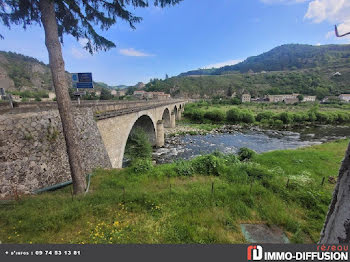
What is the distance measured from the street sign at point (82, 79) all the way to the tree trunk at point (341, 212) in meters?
10.5

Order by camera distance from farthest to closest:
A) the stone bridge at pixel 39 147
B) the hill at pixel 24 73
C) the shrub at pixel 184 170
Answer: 1. the hill at pixel 24 73
2. the shrub at pixel 184 170
3. the stone bridge at pixel 39 147

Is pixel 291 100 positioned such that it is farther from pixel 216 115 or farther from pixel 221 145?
pixel 221 145

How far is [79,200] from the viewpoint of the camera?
17.2ft

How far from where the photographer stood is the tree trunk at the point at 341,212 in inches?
63.9

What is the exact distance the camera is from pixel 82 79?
8.91m

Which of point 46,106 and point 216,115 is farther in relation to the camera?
point 216,115

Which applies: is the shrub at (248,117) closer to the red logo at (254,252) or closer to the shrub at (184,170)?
the shrub at (184,170)

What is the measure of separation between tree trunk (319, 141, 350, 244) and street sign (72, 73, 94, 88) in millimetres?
10543

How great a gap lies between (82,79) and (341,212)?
36.6ft

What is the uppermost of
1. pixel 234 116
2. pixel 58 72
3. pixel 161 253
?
pixel 58 72

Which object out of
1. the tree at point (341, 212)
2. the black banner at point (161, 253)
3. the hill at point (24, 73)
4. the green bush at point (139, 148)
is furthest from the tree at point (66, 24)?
the hill at point (24, 73)

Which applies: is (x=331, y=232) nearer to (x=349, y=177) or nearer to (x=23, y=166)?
(x=349, y=177)

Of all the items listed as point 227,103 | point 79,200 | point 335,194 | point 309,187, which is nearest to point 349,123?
point 227,103

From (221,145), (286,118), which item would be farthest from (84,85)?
(286,118)
